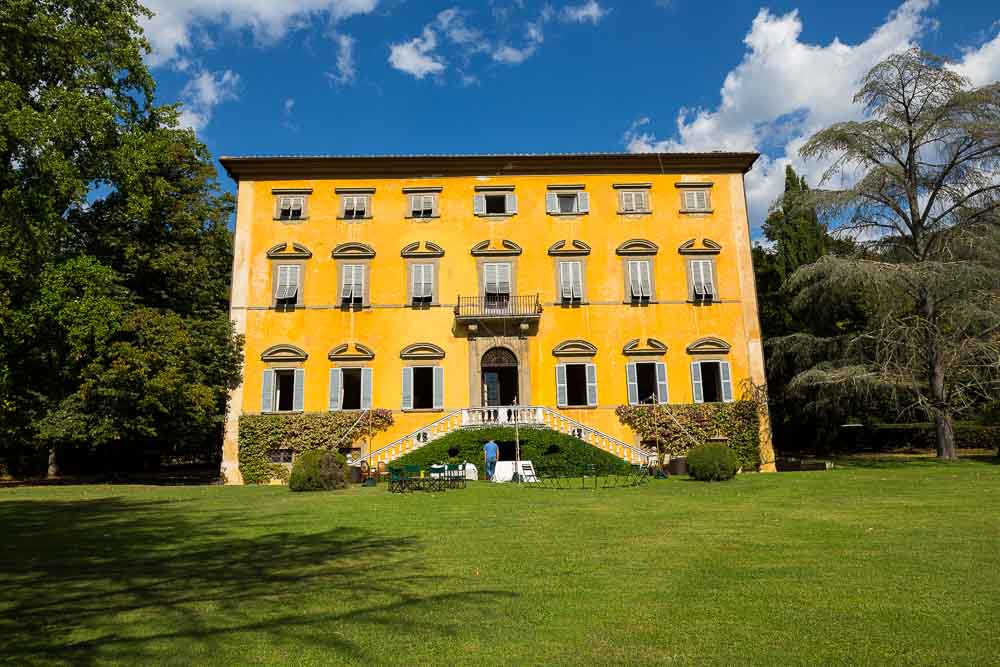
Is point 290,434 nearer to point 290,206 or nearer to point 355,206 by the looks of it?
point 290,206

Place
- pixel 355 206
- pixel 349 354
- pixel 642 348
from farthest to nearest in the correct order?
pixel 355 206, pixel 642 348, pixel 349 354

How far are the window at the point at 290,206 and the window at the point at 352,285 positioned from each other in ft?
9.95

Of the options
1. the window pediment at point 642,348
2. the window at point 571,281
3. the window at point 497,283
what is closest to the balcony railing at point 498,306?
the window at point 497,283

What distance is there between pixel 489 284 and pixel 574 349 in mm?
4179

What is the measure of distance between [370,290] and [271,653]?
2303 centimetres

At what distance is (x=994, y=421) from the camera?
27.7 meters

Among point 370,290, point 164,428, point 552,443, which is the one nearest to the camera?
point 552,443

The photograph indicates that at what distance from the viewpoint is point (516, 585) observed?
643cm

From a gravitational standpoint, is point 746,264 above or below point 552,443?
Answer: above

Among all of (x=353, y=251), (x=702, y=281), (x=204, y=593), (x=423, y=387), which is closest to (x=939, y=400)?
(x=702, y=281)

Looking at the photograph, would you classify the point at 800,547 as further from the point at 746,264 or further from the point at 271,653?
the point at 746,264

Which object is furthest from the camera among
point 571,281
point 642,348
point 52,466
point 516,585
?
point 52,466

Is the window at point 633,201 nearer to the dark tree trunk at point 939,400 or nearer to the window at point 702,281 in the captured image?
the window at point 702,281

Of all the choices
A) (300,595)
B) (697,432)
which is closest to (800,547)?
(300,595)
